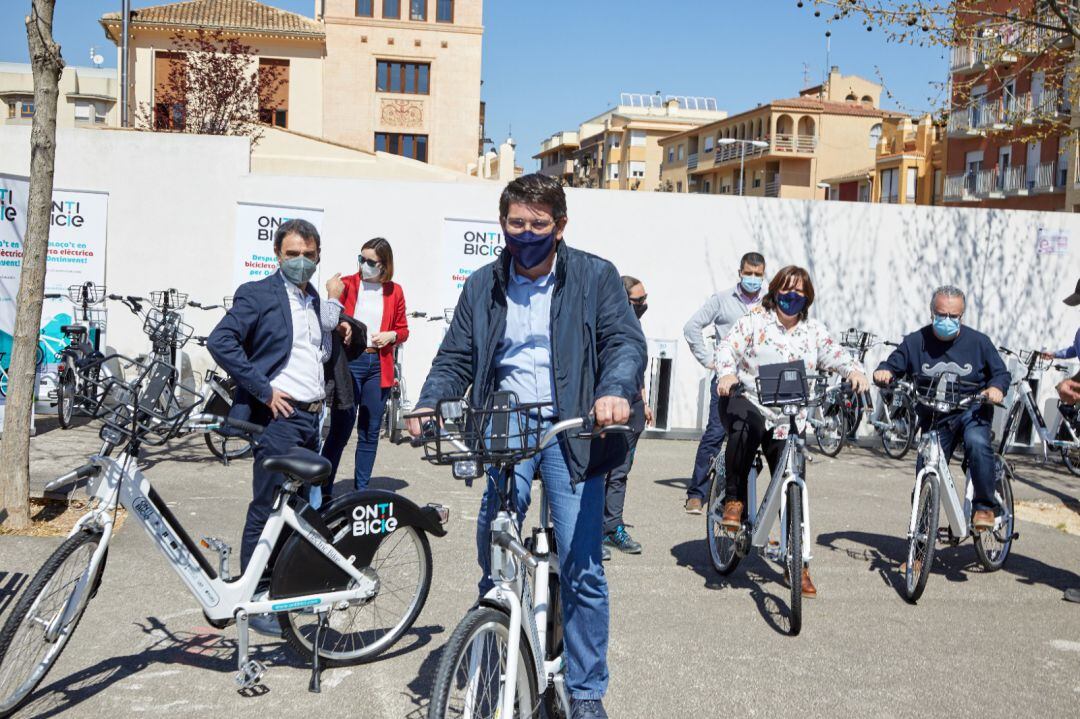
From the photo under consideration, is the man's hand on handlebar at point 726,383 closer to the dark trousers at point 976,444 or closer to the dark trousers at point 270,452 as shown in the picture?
the dark trousers at point 976,444

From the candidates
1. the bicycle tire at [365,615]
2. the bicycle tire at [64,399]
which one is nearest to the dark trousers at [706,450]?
the bicycle tire at [365,615]

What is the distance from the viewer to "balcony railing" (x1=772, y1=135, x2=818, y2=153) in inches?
3171

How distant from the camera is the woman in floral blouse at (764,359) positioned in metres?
6.43

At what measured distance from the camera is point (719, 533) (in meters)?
6.83

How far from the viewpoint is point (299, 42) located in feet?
161

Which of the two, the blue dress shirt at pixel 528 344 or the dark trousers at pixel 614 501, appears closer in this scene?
the blue dress shirt at pixel 528 344

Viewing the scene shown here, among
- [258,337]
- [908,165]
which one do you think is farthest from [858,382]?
[908,165]

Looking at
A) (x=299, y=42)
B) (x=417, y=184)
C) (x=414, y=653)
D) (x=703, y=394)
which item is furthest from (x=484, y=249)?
(x=299, y=42)

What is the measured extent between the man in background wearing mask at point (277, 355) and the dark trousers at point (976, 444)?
3.84 m

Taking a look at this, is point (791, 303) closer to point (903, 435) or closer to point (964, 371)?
point (964, 371)

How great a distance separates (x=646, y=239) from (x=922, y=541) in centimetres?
709

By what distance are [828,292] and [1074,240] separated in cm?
323

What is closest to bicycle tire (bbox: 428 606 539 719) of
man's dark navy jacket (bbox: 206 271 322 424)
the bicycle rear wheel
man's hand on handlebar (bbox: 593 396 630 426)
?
man's hand on handlebar (bbox: 593 396 630 426)

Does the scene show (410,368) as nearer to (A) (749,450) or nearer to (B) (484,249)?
(B) (484,249)
